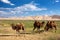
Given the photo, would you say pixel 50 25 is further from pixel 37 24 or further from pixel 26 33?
pixel 26 33

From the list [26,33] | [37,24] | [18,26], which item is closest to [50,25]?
[37,24]

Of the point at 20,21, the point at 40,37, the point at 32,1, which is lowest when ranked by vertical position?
the point at 40,37

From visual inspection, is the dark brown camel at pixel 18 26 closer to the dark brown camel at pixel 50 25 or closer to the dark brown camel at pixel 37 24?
the dark brown camel at pixel 37 24

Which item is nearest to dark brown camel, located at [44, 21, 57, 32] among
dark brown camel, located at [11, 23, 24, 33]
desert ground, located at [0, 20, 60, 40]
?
desert ground, located at [0, 20, 60, 40]

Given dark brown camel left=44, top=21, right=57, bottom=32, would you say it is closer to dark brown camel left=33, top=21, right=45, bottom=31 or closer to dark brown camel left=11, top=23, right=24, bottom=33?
dark brown camel left=33, top=21, right=45, bottom=31

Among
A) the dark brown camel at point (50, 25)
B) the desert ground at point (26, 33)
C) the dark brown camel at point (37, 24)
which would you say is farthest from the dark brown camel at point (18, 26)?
the dark brown camel at point (50, 25)

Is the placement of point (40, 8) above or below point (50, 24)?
above

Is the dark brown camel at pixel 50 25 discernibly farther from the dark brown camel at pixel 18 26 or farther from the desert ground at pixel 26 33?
the dark brown camel at pixel 18 26

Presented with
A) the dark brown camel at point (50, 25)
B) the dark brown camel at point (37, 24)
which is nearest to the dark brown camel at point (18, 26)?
the dark brown camel at point (37, 24)

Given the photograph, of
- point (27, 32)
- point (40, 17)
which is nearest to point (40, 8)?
point (40, 17)

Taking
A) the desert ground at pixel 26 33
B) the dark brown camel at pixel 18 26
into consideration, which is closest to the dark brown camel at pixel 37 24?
the desert ground at pixel 26 33

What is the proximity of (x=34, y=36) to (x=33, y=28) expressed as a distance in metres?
0.18

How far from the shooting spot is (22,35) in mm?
5859

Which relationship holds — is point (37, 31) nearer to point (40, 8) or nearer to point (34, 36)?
point (34, 36)
